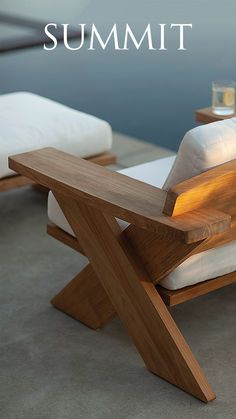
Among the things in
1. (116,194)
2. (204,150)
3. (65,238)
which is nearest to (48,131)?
(65,238)

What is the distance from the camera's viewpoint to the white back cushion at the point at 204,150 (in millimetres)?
2412

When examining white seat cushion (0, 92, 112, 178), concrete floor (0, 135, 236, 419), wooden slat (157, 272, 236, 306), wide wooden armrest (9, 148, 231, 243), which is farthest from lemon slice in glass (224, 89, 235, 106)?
wooden slat (157, 272, 236, 306)

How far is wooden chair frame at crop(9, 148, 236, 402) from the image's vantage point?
2.32 meters

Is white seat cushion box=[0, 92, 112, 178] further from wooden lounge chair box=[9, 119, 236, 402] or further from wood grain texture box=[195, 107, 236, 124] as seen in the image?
wooden lounge chair box=[9, 119, 236, 402]

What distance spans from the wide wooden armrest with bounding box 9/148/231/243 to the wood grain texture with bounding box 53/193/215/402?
0.08 metres

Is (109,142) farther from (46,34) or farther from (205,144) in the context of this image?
(46,34)

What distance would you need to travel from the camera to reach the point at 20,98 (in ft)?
14.3

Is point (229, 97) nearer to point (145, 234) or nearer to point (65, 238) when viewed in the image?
point (65, 238)

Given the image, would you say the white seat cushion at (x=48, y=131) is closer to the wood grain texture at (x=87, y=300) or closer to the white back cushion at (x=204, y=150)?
the wood grain texture at (x=87, y=300)

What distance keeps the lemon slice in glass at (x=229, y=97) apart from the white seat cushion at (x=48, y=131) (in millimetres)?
619

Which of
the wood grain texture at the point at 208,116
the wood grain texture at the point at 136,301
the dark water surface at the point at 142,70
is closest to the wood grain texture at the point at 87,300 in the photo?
the wood grain texture at the point at 136,301

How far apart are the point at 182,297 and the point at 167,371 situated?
23cm

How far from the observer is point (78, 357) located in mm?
2830

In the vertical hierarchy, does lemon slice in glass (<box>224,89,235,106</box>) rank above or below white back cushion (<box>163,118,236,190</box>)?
below
